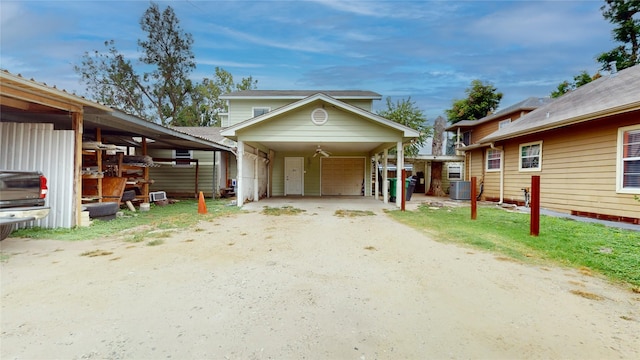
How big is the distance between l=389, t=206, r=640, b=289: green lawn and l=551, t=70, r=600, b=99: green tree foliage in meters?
21.2

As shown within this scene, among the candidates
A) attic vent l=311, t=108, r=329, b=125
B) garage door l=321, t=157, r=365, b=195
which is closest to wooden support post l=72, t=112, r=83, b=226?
attic vent l=311, t=108, r=329, b=125

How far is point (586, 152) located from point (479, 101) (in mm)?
20511

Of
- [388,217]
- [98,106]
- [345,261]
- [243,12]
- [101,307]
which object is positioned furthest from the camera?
[243,12]

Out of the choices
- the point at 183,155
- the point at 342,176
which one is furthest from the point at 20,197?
the point at 342,176

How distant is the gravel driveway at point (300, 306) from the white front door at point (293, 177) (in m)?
11.8

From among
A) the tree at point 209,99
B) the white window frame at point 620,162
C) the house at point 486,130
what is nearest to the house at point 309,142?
the house at point 486,130

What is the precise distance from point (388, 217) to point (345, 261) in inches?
188

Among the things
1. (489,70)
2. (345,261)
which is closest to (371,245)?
(345,261)

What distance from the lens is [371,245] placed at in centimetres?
551

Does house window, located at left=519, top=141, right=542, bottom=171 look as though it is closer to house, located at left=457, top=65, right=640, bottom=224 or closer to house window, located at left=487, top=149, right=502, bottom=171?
house, located at left=457, top=65, right=640, bottom=224

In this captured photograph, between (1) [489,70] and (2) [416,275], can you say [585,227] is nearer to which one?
(2) [416,275]

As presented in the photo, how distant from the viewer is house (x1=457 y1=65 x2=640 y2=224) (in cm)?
743

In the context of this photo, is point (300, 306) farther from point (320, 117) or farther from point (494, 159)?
point (494, 159)

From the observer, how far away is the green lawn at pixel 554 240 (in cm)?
434
